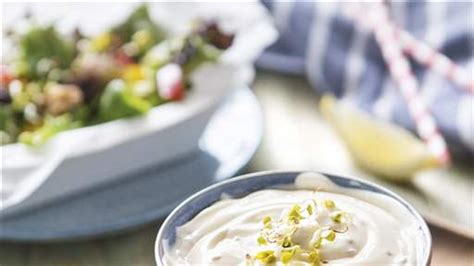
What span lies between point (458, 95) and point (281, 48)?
34cm

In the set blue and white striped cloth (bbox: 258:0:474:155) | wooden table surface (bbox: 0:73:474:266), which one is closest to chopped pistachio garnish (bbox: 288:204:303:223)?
wooden table surface (bbox: 0:73:474:266)

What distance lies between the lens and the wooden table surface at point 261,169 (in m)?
1.07

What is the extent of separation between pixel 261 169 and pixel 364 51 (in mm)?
308

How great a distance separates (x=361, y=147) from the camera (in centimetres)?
134

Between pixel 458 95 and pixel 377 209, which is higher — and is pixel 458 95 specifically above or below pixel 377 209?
below

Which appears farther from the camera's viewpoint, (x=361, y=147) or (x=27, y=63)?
(x=27, y=63)

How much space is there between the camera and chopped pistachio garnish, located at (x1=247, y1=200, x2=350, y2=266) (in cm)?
76

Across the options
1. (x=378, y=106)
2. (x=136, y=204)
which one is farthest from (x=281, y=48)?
(x=136, y=204)

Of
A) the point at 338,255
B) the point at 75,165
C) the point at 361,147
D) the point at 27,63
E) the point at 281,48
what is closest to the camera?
the point at 338,255

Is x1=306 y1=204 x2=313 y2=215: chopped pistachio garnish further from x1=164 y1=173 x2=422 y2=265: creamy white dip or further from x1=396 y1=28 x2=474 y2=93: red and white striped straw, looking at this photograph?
x1=396 y1=28 x2=474 y2=93: red and white striped straw

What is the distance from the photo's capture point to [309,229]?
789mm

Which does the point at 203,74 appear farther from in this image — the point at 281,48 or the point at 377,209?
the point at 377,209

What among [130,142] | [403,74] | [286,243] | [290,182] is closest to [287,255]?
[286,243]

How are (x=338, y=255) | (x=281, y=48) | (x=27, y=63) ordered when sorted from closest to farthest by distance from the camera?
(x=338, y=255)
(x=27, y=63)
(x=281, y=48)
